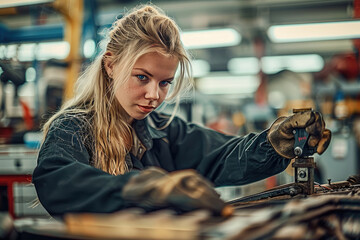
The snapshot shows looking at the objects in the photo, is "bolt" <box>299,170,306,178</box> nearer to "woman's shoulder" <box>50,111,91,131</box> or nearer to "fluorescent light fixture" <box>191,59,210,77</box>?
"woman's shoulder" <box>50,111,91,131</box>

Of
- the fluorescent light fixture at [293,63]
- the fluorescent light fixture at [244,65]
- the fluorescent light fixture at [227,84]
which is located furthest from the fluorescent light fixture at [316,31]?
the fluorescent light fixture at [227,84]

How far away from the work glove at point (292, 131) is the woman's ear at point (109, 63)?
1.98 ft

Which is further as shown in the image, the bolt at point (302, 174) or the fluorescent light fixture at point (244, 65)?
the fluorescent light fixture at point (244, 65)

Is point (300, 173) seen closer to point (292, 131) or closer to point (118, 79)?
Result: point (292, 131)

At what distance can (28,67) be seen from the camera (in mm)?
3000

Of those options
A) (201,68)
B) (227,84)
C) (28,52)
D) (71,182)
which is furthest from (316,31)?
(227,84)

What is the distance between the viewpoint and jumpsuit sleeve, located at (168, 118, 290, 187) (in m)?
1.33

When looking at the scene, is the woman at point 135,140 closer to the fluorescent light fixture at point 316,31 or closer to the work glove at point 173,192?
the work glove at point 173,192

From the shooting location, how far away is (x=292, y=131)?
1226mm

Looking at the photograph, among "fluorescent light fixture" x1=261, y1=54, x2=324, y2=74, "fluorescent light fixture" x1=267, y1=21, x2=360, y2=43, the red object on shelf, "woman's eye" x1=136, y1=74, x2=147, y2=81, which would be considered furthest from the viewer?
"fluorescent light fixture" x1=261, y1=54, x2=324, y2=74

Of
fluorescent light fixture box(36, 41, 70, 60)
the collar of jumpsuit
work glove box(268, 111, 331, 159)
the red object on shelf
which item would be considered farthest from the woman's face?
fluorescent light fixture box(36, 41, 70, 60)

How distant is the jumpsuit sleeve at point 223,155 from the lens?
4.36ft

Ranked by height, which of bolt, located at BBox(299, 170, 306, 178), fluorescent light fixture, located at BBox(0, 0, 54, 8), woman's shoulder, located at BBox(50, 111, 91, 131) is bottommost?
bolt, located at BBox(299, 170, 306, 178)

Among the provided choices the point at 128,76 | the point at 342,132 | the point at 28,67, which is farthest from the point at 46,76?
the point at 342,132
